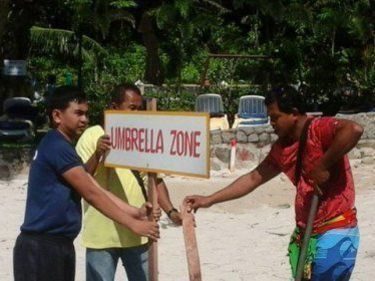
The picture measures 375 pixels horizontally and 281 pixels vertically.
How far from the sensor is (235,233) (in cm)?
870

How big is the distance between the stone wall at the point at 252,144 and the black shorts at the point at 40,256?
9228 millimetres

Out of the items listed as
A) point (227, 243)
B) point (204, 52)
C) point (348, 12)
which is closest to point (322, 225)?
point (227, 243)

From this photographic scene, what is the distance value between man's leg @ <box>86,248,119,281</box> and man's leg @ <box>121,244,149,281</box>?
74 millimetres

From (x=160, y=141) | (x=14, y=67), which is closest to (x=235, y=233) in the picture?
(x=160, y=141)

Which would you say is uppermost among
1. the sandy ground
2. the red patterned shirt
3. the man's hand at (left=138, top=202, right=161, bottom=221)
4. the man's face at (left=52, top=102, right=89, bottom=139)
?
the man's face at (left=52, top=102, right=89, bottom=139)

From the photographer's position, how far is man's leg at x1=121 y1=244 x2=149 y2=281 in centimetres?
443

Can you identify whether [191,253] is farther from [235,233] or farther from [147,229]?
[235,233]

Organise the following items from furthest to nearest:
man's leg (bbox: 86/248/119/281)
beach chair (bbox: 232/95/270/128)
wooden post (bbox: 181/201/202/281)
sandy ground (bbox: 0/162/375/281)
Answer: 1. beach chair (bbox: 232/95/270/128)
2. sandy ground (bbox: 0/162/375/281)
3. man's leg (bbox: 86/248/119/281)
4. wooden post (bbox: 181/201/202/281)

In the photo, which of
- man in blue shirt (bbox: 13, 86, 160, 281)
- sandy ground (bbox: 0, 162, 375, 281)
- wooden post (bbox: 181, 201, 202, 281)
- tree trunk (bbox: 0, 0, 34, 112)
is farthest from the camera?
tree trunk (bbox: 0, 0, 34, 112)

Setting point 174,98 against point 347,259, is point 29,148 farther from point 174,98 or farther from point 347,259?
point 347,259

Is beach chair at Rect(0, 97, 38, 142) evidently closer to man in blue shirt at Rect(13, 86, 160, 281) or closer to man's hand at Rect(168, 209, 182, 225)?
man's hand at Rect(168, 209, 182, 225)

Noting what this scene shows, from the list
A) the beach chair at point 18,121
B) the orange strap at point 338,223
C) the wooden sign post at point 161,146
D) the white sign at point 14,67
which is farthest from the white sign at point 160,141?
the white sign at point 14,67

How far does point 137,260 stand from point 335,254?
1.12 metres

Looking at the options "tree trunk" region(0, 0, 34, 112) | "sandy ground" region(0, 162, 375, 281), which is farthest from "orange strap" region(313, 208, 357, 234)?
"tree trunk" region(0, 0, 34, 112)
